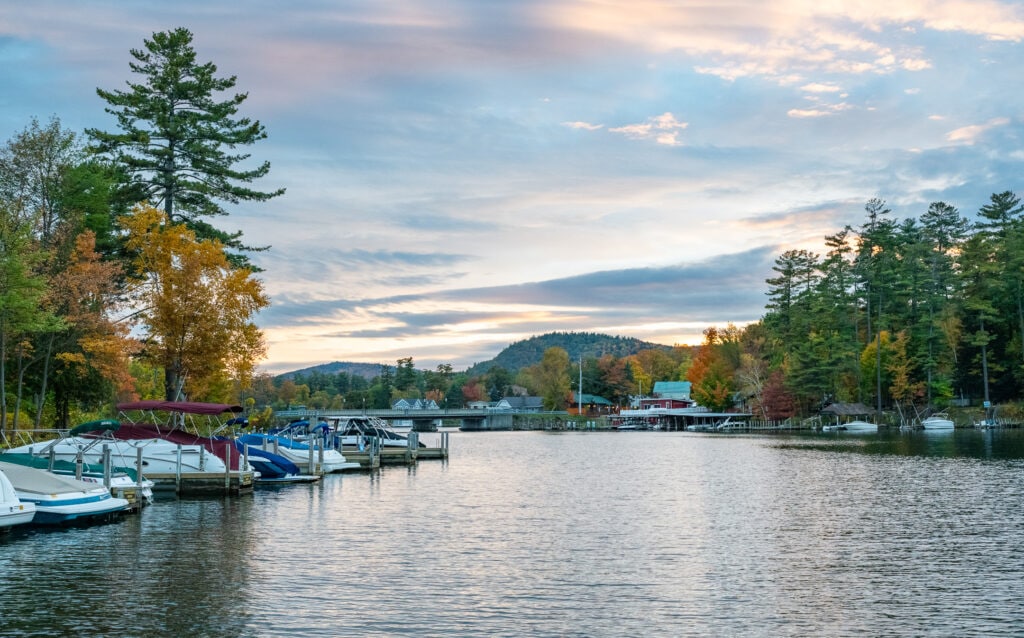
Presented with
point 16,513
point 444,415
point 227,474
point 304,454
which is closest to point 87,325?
point 304,454

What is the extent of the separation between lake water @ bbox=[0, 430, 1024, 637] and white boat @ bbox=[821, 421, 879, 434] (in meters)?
77.5

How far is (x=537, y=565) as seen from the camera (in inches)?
852

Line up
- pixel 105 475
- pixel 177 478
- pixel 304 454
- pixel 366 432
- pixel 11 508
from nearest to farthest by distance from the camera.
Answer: pixel 11 508, pixel 105 475, pixel 177 478, pixel 304 454, pixel 366 432

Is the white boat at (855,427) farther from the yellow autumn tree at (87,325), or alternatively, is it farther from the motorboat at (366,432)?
the yellow autumn tree at (87,325)

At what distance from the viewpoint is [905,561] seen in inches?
865

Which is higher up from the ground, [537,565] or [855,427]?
[537,565]

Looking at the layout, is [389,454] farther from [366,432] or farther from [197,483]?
[197,483]

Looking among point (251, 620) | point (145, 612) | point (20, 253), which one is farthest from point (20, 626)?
point (20, 253)

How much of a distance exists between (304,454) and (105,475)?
64.4 feet

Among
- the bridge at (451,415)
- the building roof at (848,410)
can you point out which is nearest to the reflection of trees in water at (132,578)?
the building roof at (848,410)

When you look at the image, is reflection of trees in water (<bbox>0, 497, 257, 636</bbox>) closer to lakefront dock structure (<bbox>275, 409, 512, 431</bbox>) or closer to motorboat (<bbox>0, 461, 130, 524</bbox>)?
motorboat (<bbox>0, 461, 130, 524</bbox>)

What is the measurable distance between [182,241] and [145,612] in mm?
37095

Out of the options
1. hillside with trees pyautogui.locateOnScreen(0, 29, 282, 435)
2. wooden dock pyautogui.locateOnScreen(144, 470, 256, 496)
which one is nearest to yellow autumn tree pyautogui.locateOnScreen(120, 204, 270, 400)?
hillside with trees pyautogui.locateOnScreen(0, 29, 282, 435)

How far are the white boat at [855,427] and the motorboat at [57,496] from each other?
329 feet
